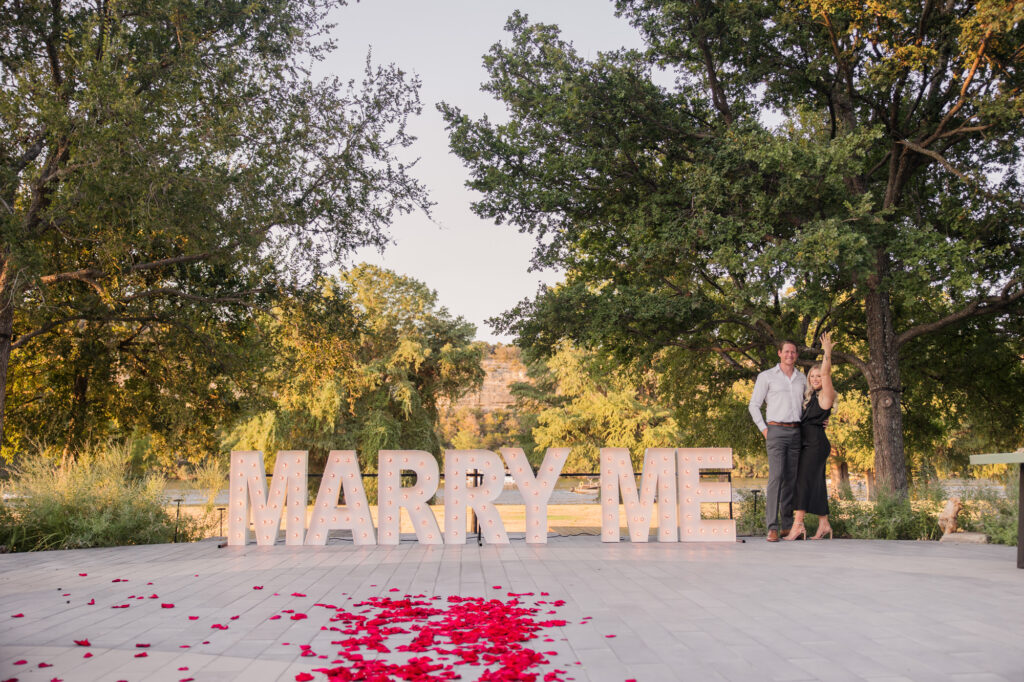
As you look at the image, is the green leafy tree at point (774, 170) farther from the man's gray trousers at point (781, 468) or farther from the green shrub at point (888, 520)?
the man's gray trousers at point (781, 468)

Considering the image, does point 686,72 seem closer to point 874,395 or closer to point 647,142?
point 647,142

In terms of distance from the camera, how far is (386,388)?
3519 centimetres

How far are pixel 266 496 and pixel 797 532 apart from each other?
7.40 metres

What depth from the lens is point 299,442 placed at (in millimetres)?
33594

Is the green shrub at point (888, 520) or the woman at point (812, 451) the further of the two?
the green shrub at point (888, 520)

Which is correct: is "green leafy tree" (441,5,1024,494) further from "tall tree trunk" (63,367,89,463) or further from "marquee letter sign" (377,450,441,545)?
"tall tree trunk" (63,367,89,463)

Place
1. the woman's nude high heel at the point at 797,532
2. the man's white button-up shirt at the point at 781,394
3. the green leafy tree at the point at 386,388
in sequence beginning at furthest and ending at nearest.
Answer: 1. the green leafy tree at the point at 386,388
2. the woman's nude high heel at the point at 797,532
3. the man's white button-up shirt at the point at 781,394

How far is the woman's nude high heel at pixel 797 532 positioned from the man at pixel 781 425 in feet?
0.88

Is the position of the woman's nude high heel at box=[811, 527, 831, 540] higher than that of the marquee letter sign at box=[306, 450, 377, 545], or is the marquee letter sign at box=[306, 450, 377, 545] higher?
the marquee letter sign at box=[306, 450, 377, 545]

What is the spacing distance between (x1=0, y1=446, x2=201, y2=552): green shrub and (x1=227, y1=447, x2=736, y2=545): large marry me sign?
1.78 metres

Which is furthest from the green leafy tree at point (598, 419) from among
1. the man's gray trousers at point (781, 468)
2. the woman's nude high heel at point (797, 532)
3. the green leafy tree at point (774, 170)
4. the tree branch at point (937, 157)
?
the man's gray trousers at point (781, 468)

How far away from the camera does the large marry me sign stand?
414 inches

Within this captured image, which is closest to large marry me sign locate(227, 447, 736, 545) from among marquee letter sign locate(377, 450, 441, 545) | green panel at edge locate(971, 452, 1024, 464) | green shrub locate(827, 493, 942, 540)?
marquee letter sign locate(377, 450, 441, 545)

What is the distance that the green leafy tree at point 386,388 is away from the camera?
104 feet
